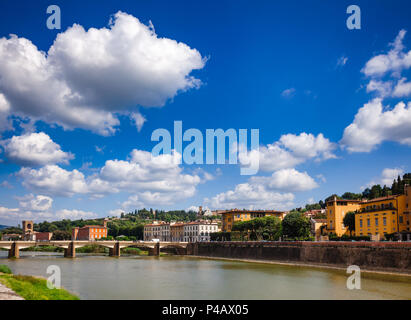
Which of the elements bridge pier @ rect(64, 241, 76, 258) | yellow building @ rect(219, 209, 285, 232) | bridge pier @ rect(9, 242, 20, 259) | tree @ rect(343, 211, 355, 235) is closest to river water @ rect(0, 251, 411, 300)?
tree @ rect(343, 211, 355, 235)

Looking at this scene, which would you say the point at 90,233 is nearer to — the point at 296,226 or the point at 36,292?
the point at 296,226

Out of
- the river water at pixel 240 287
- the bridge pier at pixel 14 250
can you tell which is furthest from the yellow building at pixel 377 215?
the bridge pier at pixel 14 250

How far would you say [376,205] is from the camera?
6356 centimetres

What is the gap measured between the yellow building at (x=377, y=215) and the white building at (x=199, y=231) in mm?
52522

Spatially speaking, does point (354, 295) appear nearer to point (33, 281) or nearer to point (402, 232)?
point (33, 281)

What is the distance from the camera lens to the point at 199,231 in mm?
118688

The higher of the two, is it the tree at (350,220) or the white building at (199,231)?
the tree at (350,220)

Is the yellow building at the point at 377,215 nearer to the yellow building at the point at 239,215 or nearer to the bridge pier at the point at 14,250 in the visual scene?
the yellow building at the point at 239,215

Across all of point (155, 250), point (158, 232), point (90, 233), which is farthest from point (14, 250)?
point (90, 233)

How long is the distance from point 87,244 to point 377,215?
58955 mm

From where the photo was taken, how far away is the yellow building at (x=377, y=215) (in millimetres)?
58188

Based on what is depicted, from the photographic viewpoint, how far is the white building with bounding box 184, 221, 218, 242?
118375 millimetres

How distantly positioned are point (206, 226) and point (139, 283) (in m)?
85.2
